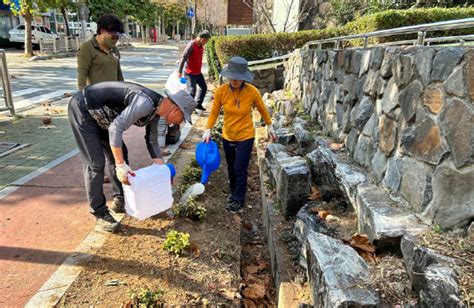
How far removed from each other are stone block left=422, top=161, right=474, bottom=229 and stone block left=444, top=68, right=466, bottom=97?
42 centimetres

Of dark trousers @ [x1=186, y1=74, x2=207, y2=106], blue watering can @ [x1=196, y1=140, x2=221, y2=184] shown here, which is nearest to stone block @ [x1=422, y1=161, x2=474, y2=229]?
blue watering can @ [x1=196, y1=140, x2=221, y2=184]

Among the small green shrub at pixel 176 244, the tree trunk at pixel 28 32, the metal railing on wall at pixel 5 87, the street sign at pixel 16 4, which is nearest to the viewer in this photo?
the small green shrub at pixel 176 244

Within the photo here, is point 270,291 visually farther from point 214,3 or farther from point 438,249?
point 214,3

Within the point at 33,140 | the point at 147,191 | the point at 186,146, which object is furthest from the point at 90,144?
the point at 33,140

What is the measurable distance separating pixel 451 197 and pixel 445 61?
2.74 ft

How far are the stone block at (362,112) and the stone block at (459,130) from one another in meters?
1.24

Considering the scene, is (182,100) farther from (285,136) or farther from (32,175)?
(285,136)

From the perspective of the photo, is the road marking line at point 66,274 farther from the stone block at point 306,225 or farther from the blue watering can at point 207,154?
the stone block at point 306,225

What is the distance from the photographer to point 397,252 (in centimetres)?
246

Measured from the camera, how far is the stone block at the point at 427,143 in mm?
2336

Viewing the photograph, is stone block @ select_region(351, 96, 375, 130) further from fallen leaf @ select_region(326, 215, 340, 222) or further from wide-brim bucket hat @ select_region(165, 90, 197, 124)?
wide-brim bucket hat @ select_region(165, 90, 197, 124)

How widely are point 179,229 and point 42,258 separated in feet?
3.73

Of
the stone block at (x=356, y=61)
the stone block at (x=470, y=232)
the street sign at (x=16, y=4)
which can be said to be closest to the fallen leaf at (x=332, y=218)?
the stone block at (x=470, y=232)

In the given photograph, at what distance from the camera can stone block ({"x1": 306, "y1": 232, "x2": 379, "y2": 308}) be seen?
2.06 meters
